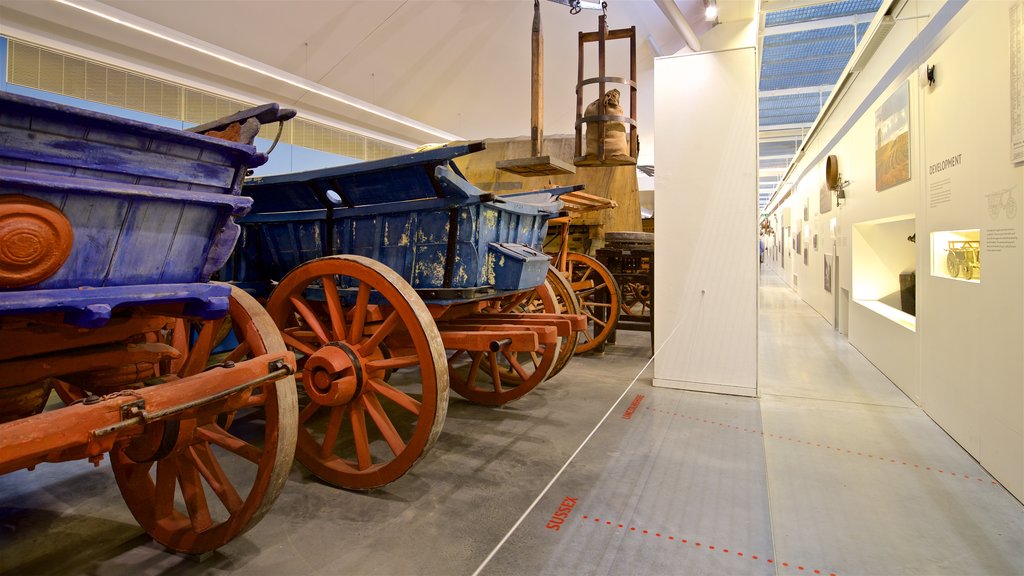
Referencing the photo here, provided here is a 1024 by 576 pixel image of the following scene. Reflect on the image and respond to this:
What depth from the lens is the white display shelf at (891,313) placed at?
435 centimetres

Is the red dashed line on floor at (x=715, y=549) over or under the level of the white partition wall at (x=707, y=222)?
under

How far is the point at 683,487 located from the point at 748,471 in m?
0.47

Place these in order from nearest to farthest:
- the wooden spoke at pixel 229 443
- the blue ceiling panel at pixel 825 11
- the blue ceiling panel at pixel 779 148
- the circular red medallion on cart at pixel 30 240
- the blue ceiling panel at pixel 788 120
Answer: the circular red medallion on cart at pixel 30 240 → the wooden spoke at pixel 229 443 → the blue ceiling panel at pixel 825 11 → the blue ceiling panel at pixel 788 120 → the blue ceiling panel at pixel 779 148

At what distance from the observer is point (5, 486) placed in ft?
8.29

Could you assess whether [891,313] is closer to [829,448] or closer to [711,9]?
[829,448]

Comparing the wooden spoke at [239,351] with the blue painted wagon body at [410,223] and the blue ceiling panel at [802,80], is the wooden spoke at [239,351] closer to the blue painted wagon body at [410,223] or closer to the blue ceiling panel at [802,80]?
the blue painted wagon body at [410,223]

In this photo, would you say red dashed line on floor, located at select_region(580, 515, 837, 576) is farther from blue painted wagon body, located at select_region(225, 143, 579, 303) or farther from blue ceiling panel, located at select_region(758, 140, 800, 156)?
blue ceiling panel, located at select_region(758, 140, 800, 156)

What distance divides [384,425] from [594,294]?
4.42 metres

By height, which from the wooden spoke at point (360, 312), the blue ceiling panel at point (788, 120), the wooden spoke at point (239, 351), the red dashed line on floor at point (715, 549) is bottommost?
the red dashed line on floor at point (715, 549)

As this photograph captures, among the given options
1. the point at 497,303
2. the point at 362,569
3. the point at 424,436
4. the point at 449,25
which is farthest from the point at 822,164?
the point at 362,569

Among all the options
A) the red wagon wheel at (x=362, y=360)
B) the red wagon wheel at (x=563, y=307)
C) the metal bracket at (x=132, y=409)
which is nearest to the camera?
the metal bracket at (x=132, y=409)

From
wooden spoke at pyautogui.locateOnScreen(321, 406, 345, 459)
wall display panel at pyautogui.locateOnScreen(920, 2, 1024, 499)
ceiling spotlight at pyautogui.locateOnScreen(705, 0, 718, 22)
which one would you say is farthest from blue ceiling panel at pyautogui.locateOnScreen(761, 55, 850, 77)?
wooden spoke at pyautogui.locateOnScreen(321, 406, 345, 459)

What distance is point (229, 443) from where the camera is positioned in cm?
197

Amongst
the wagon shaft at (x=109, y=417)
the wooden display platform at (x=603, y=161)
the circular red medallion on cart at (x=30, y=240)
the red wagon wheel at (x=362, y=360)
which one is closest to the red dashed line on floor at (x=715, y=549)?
the red wagon wheel at (x=362, y=360)
